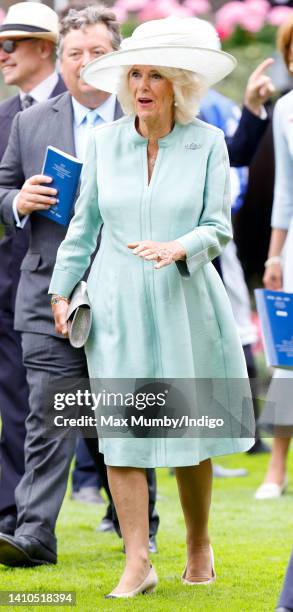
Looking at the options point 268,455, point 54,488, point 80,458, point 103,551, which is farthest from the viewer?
point 268,455

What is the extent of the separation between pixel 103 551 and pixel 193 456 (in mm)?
1453

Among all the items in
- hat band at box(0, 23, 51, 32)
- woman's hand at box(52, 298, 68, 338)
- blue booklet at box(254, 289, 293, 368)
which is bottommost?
blue booklet at box(254, 289, 293, 368)

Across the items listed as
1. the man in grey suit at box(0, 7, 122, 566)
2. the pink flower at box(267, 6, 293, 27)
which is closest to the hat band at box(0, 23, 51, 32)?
the man in grey suit at box(0, 7, 122, 566)

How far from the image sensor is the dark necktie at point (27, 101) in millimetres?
7156

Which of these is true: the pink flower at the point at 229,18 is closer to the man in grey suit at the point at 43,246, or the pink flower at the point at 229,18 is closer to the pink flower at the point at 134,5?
the pink flower at the point at 134,5

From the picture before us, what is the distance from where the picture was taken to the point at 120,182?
216 inches

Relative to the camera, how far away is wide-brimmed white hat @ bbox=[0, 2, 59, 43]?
7297 mm

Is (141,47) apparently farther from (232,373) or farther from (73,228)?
(232,373)

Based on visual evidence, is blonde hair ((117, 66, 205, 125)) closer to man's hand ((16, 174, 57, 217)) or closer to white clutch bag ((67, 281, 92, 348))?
man's hand ((16, 174, 57, 217))

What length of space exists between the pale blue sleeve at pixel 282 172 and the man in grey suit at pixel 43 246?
130cm

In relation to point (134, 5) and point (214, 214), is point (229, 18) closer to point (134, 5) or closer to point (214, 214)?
point (134, 5)

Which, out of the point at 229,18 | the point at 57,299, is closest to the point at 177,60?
the point at 57,299

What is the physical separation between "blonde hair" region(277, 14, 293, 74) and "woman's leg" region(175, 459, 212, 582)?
235 cm

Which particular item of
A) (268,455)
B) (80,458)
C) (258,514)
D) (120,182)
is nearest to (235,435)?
(120,182)
